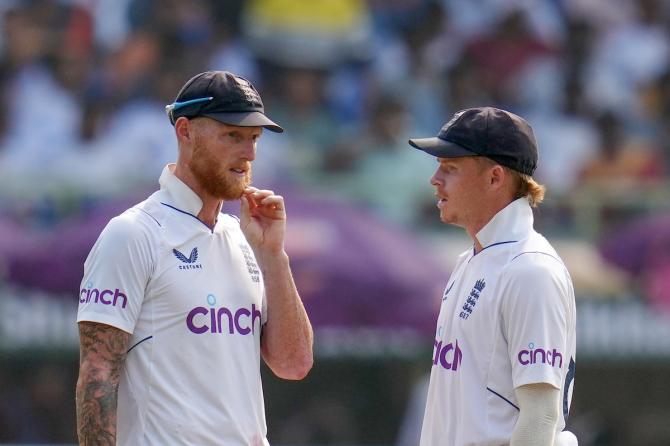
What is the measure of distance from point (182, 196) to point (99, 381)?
737 millimetres

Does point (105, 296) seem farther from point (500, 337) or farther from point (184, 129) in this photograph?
point (500, 337)

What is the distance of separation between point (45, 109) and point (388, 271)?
372 cm

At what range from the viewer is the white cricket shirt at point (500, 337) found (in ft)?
14.4

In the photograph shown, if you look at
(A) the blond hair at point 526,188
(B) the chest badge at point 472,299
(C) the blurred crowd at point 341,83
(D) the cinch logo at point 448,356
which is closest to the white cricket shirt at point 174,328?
(D) the cinch logo at point 448,356

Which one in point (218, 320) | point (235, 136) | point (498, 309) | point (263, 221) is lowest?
point (218, 320)

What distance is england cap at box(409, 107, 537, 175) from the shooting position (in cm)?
464

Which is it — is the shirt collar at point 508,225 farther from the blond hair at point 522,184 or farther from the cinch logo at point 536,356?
the cinch logo at point 536,356

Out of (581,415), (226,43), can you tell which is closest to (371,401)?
(581,415)

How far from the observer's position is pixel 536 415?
4.33 metres

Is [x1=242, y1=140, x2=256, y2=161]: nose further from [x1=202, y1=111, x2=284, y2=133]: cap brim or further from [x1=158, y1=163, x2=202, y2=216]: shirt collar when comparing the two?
[x1=158, y1=163, x2=202, y2=216]: shirt collar

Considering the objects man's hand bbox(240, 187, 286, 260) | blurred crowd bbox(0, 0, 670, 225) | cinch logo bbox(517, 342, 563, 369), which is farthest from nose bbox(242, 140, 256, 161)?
blurred crowd bbox(0, 0, 670, 225)

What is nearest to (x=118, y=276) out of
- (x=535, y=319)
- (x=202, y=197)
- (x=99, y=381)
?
(x=99, y=381)

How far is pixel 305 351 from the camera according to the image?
489 cm

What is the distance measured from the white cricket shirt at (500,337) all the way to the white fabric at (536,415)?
4cm
